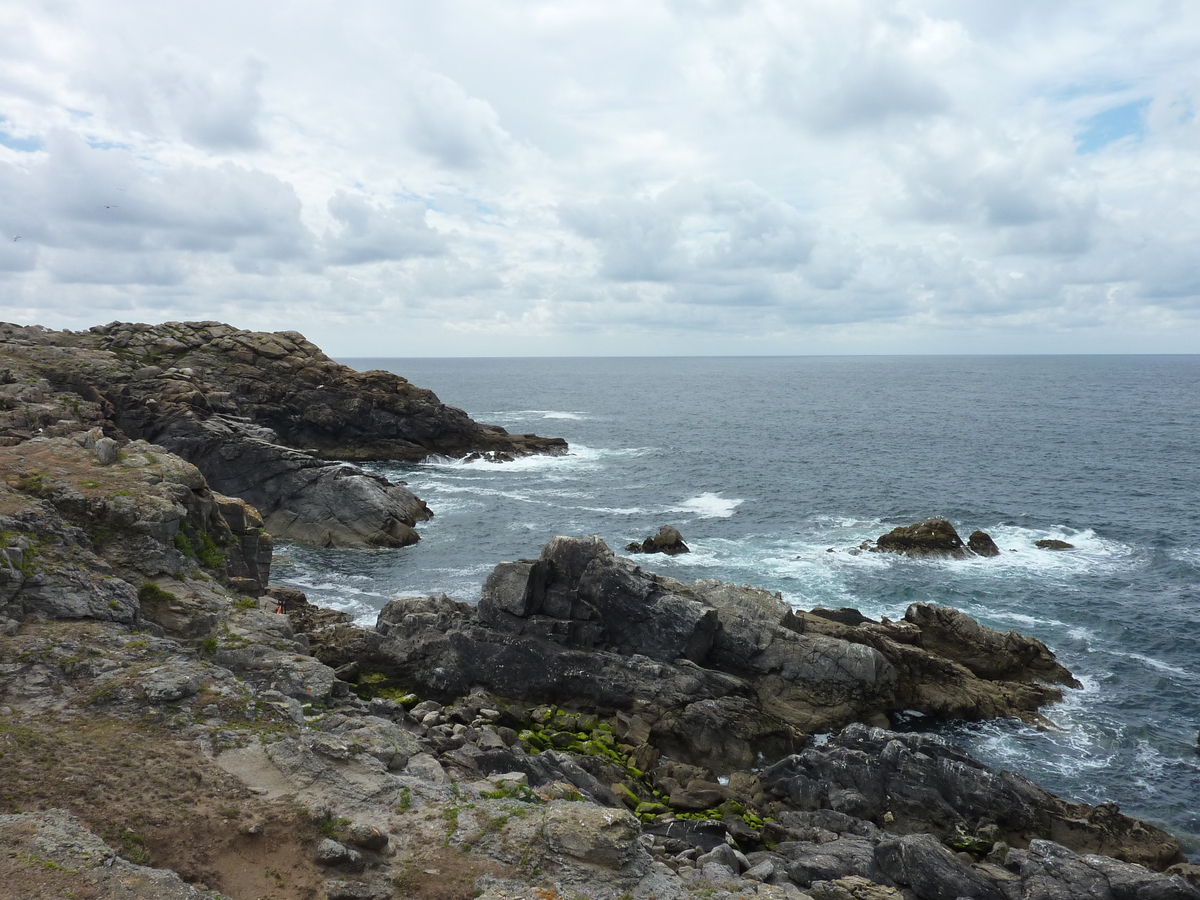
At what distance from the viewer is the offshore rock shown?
97.5 ft

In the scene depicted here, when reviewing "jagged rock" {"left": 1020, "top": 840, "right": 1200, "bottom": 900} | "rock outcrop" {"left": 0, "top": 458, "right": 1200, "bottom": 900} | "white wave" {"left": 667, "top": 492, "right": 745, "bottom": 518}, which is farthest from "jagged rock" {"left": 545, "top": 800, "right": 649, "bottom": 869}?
"white wave" {"left": 667, "top": 492, "right": 745, "bottom": 518}

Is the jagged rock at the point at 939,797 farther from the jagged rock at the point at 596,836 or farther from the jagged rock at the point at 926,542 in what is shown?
the jagged rock at the point at 926,542

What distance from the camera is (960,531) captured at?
5628 cm

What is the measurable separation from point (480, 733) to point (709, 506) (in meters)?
43.9

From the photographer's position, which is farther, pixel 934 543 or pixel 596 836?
pixel 934 543

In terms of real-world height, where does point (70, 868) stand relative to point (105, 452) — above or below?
below

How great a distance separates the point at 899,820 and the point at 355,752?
1759 cm

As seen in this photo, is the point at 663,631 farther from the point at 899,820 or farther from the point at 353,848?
the point at 353,848

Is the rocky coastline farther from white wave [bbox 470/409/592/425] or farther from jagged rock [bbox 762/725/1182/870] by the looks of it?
white wave [bbox 470/409/592/425]

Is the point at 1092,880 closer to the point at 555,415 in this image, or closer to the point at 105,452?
the point at 105,452

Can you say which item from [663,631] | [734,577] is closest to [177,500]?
[663,631]

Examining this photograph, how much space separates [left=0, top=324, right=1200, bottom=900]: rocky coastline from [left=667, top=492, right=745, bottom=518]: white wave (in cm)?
2664

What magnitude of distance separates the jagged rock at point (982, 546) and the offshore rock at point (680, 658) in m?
17.2

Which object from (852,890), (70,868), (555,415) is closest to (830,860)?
(852,890)
